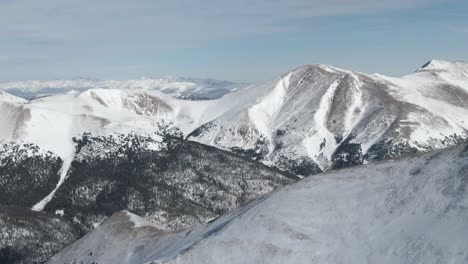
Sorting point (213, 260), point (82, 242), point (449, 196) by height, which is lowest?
point (82, 242)

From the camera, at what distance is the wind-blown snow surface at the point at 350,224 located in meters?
88.6

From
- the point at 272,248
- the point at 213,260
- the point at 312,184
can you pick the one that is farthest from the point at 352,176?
the point at 213,260

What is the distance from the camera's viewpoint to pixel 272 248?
91.2 m

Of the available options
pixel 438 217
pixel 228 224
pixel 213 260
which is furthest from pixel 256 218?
pixel 438 217

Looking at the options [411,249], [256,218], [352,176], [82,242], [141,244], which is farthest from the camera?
[82,242]

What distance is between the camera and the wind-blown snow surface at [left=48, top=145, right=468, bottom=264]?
3489 inches

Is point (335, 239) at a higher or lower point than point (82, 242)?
higher

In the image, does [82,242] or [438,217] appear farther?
[82,242]

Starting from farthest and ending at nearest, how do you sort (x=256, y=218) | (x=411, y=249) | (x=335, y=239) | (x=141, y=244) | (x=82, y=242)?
(x=82, y=242)
(x=141, y=244)
(x=256, y=218)
(x=335, y=239)
(x=411, y=249)

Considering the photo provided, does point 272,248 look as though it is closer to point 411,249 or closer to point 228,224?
point 228,224

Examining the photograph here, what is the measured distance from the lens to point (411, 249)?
8688 cm

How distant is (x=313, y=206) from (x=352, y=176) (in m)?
11.6

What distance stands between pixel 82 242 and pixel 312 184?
52466 mm

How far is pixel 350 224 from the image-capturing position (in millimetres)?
96688
